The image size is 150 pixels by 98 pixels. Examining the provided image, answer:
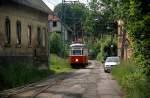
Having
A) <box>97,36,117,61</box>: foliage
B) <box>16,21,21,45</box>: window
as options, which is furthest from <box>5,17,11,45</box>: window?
<box>97,36,117,61</box>: foliage

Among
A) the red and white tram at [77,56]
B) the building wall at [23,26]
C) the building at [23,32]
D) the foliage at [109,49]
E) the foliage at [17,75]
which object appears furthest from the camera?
the foliage at [109,49]

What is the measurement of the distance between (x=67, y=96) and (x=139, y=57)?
3922mm

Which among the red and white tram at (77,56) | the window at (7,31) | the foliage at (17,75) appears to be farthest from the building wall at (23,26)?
the red and white tram at (77,56)

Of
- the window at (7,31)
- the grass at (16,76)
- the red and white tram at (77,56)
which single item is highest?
the window at (7,31)

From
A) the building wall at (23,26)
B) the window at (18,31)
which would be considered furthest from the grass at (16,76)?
the window at (18,31)

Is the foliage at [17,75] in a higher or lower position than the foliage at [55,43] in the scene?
lower

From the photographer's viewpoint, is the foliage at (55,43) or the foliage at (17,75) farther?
the foliage at (55,43)

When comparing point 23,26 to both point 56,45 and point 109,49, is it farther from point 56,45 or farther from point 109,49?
point 109,49

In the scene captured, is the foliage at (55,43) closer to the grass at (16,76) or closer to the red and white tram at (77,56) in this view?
the red and white tram at (77,56)

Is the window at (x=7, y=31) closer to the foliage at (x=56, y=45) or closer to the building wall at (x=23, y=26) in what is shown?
the building wall at (x=23, y=26)

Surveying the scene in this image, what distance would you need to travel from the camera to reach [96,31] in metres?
78.1

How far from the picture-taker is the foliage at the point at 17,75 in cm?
2715

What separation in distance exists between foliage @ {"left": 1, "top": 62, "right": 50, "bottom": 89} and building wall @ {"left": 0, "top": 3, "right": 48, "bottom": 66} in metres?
1.98

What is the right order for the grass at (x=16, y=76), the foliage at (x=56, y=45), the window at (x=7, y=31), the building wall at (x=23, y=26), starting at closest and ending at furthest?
the grass at (x=16, y=76) < the building wall at (x=23, y=26) < the window at (x=7, y=31) < the foliage at (x=56, y=45)
